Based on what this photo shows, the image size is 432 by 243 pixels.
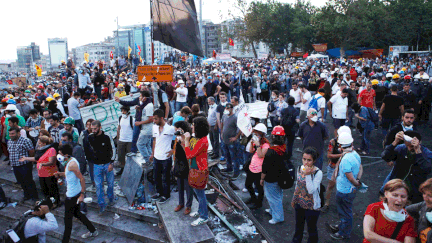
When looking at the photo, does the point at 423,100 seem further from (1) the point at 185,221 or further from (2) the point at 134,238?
(2) the point at 134,238

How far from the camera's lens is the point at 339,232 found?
4.74m

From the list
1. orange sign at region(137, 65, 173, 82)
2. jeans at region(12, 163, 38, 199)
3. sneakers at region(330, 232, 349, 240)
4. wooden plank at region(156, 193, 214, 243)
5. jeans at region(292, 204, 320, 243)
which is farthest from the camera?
jeans at region(12, 163, 38, 199)

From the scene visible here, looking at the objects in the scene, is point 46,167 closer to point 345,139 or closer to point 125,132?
point 125,132

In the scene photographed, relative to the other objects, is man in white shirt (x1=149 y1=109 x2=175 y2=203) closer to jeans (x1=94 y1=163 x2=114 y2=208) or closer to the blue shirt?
jeans (x1=94 y1=163 x2=114 y2=208)

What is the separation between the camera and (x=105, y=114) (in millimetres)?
8539

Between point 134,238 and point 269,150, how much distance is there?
2889 mm

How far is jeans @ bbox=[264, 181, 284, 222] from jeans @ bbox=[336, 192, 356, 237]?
3.22 ft

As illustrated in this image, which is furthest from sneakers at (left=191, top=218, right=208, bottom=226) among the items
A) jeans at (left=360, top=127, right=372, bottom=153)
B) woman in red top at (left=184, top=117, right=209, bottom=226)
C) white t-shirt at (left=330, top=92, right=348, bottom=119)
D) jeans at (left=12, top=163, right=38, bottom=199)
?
jeans at (left=360, top=127, right=372, bottom=153)

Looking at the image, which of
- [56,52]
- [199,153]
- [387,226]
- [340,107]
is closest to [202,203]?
[199,153]

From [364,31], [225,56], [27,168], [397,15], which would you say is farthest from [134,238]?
[397,15]

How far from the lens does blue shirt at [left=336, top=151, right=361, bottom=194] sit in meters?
4.33

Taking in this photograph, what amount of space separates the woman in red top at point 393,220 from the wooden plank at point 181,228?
2465 millimetres

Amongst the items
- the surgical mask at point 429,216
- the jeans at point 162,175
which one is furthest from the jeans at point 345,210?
the jeans at point 162,175

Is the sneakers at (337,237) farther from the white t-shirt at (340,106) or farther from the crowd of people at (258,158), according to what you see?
the white t-shirt at (340,106)
